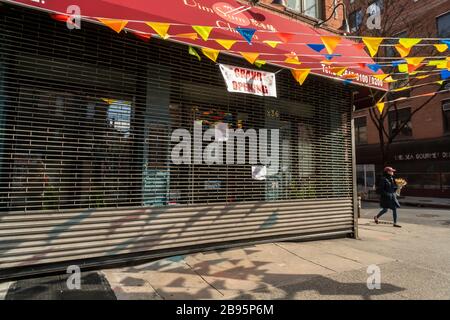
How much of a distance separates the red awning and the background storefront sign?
31cm

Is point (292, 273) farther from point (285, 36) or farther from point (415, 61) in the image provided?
point (415, 61)

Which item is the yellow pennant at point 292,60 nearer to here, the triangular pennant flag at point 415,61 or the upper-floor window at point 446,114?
the triangular pennant flag at point 415,61

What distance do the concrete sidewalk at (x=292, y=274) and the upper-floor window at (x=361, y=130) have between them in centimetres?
2238

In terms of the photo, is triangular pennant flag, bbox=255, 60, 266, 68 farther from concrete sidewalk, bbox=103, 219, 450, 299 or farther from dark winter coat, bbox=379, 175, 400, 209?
dark winter coat, bbox=379, 175, 400, 209

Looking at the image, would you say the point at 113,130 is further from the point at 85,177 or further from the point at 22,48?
the point at 22,48

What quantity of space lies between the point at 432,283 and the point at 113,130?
5.48 m

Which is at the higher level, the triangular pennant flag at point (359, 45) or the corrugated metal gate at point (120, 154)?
the triangular pennant flag at point (359, 45)

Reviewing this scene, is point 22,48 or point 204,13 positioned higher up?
point 204,13

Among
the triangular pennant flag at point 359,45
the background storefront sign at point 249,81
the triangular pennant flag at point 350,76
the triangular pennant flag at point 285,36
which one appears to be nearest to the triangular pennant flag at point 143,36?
the background storefront sign at point 249,81

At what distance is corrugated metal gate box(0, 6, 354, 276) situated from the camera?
4648mm

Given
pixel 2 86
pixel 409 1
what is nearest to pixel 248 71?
pixel 2 86

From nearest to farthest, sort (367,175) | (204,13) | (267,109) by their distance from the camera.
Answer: (204,13)
(267,109)
(367,175)

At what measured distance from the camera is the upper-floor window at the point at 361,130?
2808 cm
